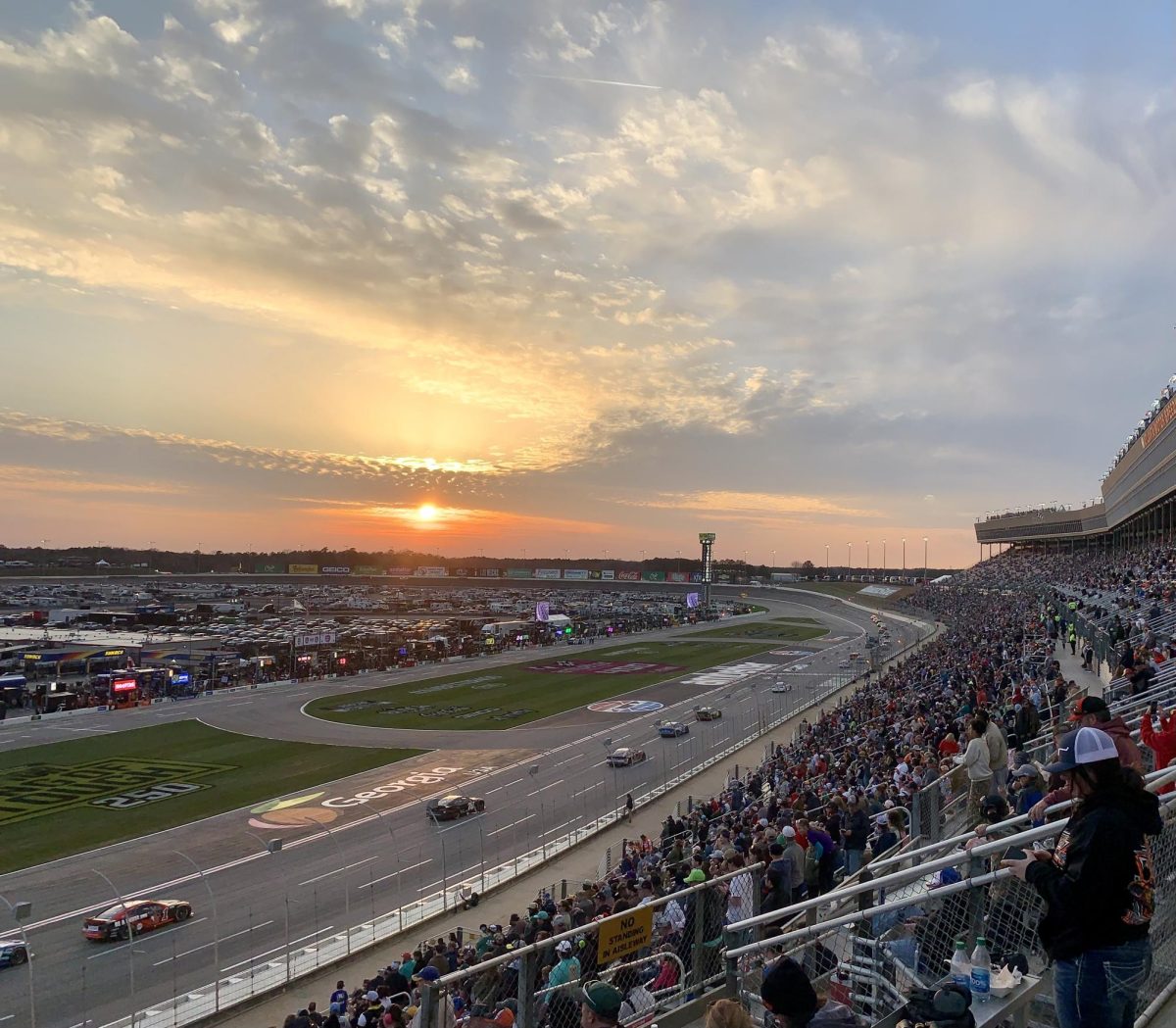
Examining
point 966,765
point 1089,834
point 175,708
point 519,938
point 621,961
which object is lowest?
point 175,708

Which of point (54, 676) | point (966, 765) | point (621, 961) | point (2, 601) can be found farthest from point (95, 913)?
point (2, 601)

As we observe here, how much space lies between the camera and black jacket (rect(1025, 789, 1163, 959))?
3.99 meters

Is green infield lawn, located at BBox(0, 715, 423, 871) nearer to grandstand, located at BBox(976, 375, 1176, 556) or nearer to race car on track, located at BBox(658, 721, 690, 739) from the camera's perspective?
race car on track, located at BBox(658, 721, 690, 739)

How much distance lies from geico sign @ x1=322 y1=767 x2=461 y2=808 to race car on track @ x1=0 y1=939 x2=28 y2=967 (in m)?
14.1

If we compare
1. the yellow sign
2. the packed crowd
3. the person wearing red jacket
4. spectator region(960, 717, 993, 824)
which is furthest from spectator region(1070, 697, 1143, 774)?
spectator region(960, 717, 993, 824)

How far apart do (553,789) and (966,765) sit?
25979 millimetres

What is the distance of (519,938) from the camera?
13188 millimetres

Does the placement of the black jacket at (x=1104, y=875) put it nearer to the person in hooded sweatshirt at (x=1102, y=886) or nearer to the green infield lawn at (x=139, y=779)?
the person in hooded sweatshirt at (x=1102, y=886)

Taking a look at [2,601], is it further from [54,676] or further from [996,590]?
[996,590]

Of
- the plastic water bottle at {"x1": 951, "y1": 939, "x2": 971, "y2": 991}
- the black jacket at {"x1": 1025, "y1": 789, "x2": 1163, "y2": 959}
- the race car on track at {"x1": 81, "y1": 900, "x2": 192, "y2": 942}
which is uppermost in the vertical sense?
the black jacket at {"x1": 1025, "y1": 789, "x2": 1163, "y2": 959}

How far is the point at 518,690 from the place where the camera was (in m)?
64.0

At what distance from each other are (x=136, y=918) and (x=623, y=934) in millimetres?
19614

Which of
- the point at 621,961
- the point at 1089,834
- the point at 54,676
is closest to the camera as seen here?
the point at 1089,834

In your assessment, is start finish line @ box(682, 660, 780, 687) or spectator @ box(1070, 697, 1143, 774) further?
start finish line @ box(682, 660, 780, 687)
